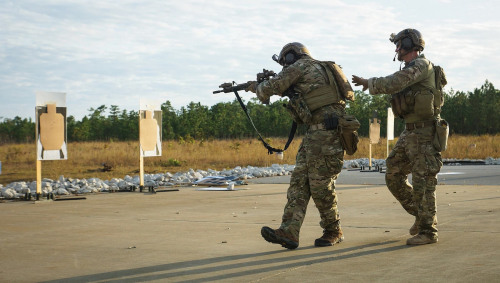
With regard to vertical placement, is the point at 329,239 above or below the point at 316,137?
below

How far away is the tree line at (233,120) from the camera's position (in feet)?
275

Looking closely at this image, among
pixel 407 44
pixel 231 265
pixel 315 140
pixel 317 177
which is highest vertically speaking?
pixel 407 44

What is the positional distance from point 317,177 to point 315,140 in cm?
38

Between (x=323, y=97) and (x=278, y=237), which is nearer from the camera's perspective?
(x=278, y=237)

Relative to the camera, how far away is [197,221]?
873 cm

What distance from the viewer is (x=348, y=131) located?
6254 millimetres

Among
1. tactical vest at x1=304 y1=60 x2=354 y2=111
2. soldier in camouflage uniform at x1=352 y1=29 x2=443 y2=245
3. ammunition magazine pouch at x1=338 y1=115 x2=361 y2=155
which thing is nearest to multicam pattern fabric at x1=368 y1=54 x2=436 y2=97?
soldier in camouflage uniform at x1=352 y1=29 x2=443 y2=245

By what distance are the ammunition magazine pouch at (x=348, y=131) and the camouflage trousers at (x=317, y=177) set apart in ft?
0.28

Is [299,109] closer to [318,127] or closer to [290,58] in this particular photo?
[318,127]

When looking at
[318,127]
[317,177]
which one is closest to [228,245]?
[317,177]

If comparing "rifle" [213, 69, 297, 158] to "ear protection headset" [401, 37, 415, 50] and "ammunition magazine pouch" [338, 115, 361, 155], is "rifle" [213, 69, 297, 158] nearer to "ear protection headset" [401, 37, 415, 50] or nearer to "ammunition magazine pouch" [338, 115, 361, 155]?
"ammunition magazine pouch" [338, 115, 361, 155]

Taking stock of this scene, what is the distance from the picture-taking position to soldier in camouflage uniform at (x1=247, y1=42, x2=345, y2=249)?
248 inches

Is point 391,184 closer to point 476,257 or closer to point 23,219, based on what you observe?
point 476,257

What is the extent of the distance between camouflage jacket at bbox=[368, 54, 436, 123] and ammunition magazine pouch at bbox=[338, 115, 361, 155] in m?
0.36
